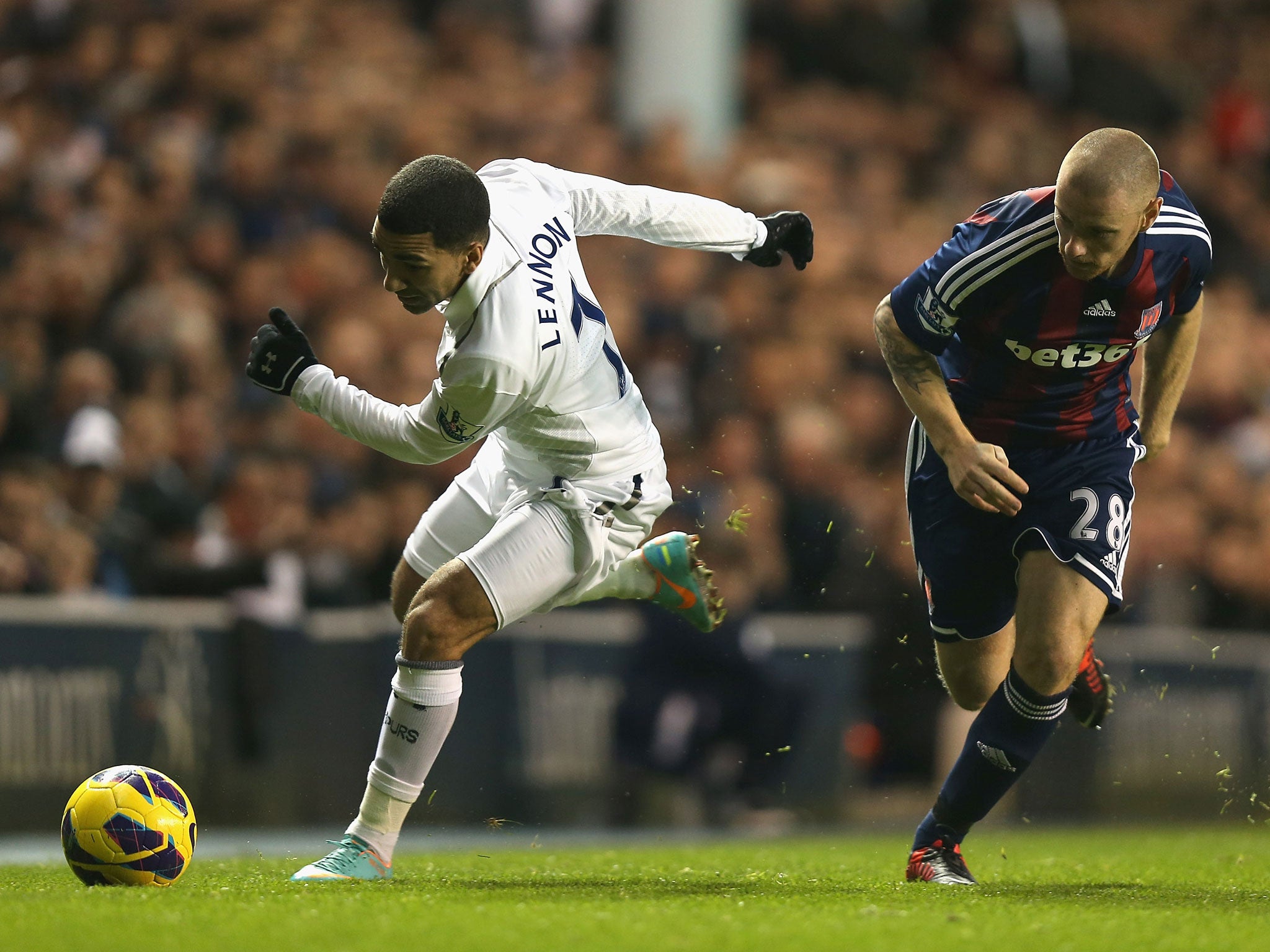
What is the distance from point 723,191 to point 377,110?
2677 millimetres

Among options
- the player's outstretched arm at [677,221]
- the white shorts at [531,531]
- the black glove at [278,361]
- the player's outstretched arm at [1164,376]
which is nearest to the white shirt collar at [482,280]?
the black glove at [278,361]

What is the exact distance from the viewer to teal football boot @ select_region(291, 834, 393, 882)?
6297 millimetres

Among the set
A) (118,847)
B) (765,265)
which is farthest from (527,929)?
(765,265)

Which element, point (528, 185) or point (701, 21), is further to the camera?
point (701, 21)

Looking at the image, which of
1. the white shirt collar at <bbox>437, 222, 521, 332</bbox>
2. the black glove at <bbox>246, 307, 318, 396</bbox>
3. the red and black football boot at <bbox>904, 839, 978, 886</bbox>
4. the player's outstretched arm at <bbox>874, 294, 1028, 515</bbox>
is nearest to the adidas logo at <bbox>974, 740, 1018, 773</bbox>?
the red and black football boot at <bbox>904, 839, 978, 886</bbox>

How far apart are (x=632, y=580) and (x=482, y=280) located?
1633mm

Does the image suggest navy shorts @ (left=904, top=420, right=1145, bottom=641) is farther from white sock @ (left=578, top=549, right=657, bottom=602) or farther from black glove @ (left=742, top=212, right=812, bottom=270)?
white sock @ (left=578, top=549, right=657, bottom=602)

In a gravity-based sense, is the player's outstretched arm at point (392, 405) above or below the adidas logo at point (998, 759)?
above

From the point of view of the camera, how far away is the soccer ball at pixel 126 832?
6.04m

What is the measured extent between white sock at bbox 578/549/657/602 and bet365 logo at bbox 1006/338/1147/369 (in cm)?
160

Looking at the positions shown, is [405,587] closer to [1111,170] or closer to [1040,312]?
[1040,312]

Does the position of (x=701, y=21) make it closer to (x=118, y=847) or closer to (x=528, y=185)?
(x=528, y=185)

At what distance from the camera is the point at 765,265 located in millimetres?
7258

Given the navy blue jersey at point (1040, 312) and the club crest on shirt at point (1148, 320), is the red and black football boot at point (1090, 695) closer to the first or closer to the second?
the navy blue jersey at point (1040, 312)
